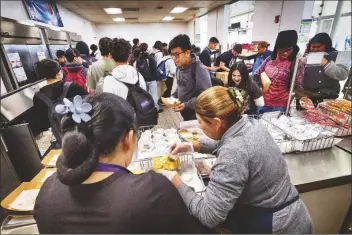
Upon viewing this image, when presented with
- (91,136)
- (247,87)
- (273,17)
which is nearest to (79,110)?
(91,136)

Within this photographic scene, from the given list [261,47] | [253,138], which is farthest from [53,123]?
[261,47]

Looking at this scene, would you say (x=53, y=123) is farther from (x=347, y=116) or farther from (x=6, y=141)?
(x=347, y=116)

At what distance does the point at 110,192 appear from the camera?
0.75 m

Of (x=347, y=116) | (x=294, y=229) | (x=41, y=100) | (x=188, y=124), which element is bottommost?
(x=294, y=229)

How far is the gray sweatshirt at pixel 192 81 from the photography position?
2441mm

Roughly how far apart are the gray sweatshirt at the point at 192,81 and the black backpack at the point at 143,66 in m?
2.42

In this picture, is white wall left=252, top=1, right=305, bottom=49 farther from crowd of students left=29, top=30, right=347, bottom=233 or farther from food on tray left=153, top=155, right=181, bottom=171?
food on tray left=153, top=155, right=181, bottom=171

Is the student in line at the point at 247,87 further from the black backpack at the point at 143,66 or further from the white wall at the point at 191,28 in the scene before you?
the white wall at the point at 191,28

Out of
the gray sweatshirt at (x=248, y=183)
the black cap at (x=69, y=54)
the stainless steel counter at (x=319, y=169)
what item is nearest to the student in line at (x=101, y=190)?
the gray sweatshirt at (x=248, y=183)

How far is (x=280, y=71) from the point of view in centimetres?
262

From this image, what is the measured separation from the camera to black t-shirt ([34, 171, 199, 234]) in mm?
736

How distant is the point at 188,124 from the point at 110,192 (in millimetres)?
1538

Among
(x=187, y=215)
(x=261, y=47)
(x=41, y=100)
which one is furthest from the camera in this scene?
(x=261, y=47)

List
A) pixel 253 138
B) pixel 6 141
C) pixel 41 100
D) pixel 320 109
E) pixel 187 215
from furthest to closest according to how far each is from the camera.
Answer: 1. pixel 41 100
2. pixel 320 109
3. pixel 6 141
4. pixel 253 138
5. pixel 187 215
